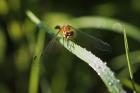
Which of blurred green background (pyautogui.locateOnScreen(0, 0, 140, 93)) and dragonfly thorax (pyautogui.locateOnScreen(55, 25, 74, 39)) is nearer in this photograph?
dragonfly thorax (pyautogui.locateOnScreen(55, 25, 74, 39))

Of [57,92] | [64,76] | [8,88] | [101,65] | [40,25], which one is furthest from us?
[8,88]

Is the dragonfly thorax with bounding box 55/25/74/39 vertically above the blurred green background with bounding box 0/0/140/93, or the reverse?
the blurred green background with bounding box 0/0/140/93

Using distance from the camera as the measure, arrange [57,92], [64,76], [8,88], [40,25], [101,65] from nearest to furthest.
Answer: [101,65] < [40,25] < [57,92] < [64,76] < [8,88]

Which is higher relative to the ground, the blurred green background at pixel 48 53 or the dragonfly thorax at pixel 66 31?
the blurred green background at pixel 48 53

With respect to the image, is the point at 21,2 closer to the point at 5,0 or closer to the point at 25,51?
the point at 5,0

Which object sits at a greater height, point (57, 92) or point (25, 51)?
point (25, 51)

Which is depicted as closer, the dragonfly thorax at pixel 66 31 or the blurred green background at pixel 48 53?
the dragonfly thorax at pixel 66 31

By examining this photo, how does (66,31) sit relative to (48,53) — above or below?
below

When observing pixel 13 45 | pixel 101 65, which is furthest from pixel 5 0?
pixel 101 65

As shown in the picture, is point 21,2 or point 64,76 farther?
point 21,2

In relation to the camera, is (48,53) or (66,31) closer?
(66,31)

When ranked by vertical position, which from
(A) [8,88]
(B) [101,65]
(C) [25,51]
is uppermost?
(C) [25,51]
